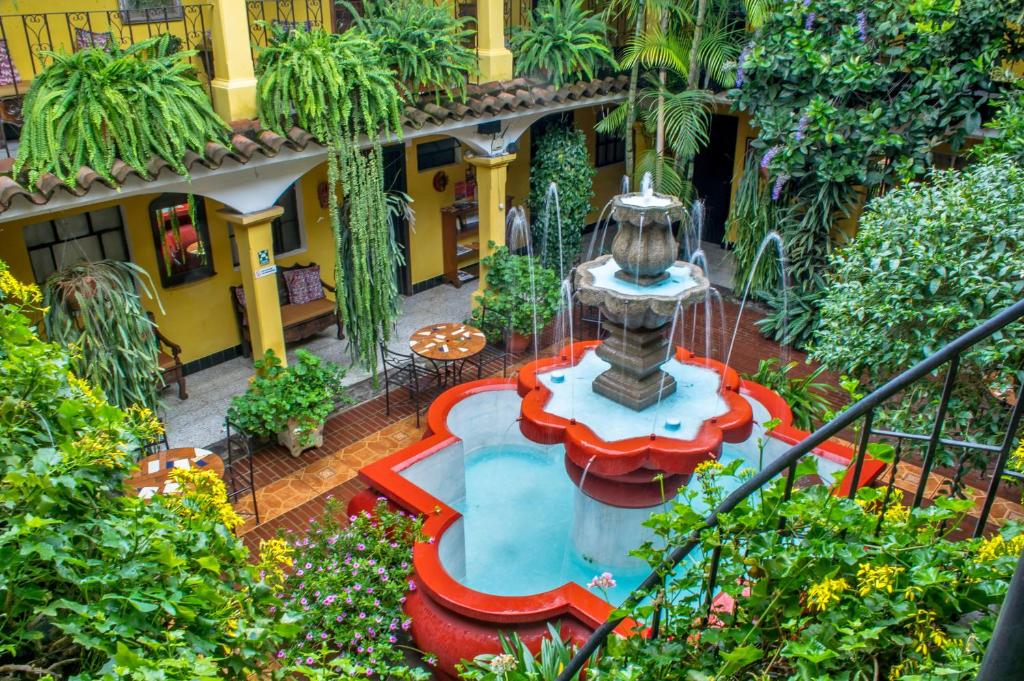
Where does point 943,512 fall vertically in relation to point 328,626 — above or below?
above

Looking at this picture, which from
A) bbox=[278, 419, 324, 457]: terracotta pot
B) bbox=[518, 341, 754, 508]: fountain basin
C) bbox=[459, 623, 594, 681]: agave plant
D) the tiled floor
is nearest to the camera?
bbox=[459, 623, 594, 681]: agave plant

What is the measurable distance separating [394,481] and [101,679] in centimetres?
421

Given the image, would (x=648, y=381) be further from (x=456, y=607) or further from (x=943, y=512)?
(x=943, y=512)

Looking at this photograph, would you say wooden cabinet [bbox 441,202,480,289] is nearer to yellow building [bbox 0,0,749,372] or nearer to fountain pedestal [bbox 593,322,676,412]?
yellow building [bbox 0,0,749,372]

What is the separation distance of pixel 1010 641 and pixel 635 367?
524 centimetres

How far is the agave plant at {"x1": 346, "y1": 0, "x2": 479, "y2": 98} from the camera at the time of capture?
Result: 8.79 m

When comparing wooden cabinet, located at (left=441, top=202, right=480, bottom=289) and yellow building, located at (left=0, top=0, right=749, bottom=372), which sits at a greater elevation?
yellow building, located at (left=0, top=0, right=749, bottom=372)

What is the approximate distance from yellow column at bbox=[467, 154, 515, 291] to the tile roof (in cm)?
89

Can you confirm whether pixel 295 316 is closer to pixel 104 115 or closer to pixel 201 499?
pixel 104 115

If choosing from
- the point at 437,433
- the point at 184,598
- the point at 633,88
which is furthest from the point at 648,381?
the point at 633,88

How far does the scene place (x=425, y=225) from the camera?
12648 mm

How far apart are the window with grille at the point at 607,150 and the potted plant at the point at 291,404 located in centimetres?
785

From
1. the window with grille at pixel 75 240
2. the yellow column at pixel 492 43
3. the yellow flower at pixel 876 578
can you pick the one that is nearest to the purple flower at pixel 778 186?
the yellow column at pixel 492 43

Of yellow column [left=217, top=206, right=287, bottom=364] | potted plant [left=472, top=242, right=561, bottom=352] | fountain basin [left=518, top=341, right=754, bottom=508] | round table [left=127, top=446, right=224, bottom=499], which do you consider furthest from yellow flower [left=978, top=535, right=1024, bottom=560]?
potted plant [left=472, top=242, right=561, bottom=352]
